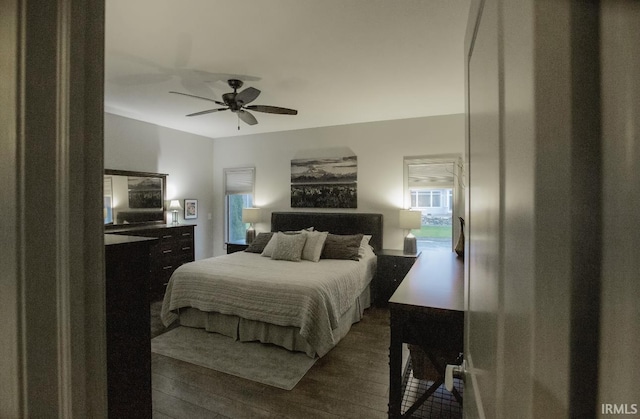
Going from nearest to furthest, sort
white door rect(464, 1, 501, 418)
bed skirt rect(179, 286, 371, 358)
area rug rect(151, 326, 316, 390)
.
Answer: white door rect(464, 1, 501, 418), area rug rect(151, 326, 316, 390), bed skirt rect(179, 286, 371, 358)

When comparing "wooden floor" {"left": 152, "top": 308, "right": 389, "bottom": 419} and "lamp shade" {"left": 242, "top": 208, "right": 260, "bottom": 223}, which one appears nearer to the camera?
"wooden floor" {"left": 152, "top": 308, "right": 389, "bottom": 419}

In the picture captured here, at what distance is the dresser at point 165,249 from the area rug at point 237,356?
1.42 metres

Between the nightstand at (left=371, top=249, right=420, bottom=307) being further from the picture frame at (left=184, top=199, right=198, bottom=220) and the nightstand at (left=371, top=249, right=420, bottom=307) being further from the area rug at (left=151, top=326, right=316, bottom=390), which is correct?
the picture frame at (left=184, top=199, right=198, bottom=220)

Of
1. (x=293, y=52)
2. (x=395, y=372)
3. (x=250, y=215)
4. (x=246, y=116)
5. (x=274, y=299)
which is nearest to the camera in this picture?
(x=395, y=372)

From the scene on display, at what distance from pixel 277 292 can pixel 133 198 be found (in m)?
3.19

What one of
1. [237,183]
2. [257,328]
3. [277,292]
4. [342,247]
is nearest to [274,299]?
[277,292]

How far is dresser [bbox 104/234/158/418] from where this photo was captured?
1075mm

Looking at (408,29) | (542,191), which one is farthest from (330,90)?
(542,191)

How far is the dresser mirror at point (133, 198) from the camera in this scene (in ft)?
13.7

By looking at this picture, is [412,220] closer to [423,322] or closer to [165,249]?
[423,322]

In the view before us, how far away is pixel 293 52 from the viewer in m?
2.45

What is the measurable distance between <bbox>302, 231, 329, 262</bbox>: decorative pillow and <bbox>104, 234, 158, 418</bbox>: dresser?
269cm

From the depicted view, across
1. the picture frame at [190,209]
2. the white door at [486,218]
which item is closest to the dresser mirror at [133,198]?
the picture frame at [190,209]

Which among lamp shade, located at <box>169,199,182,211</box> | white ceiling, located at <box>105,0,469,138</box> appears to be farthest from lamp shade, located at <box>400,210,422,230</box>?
lamp shade, located at <box>169,199,182,211</box>
